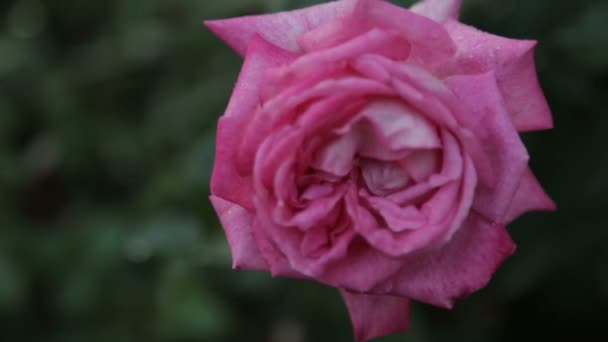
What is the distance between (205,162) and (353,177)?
0.69 metres

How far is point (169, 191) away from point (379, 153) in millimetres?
1022

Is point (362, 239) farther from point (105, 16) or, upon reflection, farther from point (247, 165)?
point (105, 16)

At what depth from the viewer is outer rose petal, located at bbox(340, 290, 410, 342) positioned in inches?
48.1

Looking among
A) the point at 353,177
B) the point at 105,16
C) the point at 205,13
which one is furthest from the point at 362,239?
the point at 105,16

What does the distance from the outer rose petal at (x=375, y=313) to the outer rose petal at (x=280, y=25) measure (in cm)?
38

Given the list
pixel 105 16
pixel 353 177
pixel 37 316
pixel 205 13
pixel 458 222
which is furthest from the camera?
pixel 105 16

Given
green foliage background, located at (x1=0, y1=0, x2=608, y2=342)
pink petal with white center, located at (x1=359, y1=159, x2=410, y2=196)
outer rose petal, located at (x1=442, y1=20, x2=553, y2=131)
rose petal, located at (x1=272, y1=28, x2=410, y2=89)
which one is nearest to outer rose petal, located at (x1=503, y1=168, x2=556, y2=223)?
outer rose petal, located at (x1=442, y1=20, x2=553, y2=131)

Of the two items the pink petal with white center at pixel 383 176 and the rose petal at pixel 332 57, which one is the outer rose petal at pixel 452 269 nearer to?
the pink petal with white center at pixel 383 176

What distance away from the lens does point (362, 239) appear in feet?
3.76

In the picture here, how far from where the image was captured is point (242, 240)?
1.18 m

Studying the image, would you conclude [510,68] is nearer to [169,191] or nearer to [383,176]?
[383,176]

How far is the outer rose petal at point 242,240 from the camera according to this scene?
118 cm

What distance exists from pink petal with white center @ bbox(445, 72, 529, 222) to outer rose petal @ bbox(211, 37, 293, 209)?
25 cm

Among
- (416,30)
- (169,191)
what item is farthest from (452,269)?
(169,191)
